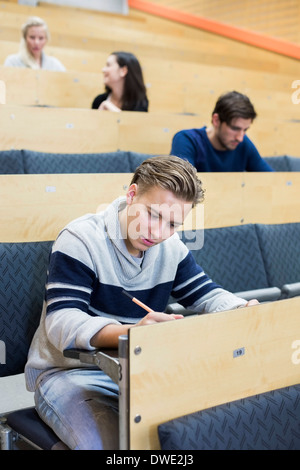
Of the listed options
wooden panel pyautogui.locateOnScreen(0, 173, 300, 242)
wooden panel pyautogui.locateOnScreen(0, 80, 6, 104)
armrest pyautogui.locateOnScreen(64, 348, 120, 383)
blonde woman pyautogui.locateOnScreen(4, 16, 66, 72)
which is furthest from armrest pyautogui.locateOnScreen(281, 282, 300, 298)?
blonde woman pyautogui.locateOnScreen(4, 16, 66, 72)

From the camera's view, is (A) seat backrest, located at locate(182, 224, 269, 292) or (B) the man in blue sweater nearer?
(A) seat backrest, located at locate(182, 224, 269, 292)

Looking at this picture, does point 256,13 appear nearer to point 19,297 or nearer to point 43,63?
point 43,63

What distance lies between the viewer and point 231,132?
1.75 metres

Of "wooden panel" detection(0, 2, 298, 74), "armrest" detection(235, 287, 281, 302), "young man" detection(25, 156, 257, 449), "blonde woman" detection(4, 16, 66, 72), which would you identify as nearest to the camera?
"young man" detection(25, 156, 257, 449)

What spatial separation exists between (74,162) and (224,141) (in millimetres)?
435

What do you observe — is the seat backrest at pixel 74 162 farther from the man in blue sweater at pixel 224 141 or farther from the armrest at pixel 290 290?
the armrest at pixel 290 290

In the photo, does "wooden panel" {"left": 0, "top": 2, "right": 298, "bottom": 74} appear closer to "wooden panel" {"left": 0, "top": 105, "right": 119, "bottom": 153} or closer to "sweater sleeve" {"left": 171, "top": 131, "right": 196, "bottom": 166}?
"wooden panel" {"left": 0, "top": 105, "right": 119, "bottom": 153}

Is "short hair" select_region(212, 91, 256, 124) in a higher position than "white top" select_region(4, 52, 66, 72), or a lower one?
lower

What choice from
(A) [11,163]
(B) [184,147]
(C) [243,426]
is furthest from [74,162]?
(C) [243,426]

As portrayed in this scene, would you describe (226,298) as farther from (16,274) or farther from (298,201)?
(298,201)

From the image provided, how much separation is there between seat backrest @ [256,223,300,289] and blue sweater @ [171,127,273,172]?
1.20 feet

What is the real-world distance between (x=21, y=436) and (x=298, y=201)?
3.44ft

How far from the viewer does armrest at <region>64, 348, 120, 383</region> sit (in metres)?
0.71

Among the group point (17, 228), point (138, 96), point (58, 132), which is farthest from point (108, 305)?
point (138, 96)
